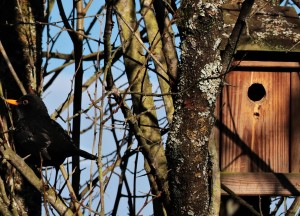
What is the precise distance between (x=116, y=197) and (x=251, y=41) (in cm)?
130

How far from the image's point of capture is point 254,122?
4480 millimetres

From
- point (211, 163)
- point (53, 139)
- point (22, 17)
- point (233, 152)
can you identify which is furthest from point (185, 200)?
point (22, 17)

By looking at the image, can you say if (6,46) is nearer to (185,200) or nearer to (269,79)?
(269,79)

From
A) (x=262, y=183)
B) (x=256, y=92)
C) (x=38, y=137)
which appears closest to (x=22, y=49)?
(x=38, y=137)

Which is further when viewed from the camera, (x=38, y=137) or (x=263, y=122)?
(x=38, y=137)

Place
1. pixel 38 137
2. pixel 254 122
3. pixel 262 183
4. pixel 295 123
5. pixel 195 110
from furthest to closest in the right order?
pixel 38 137
pixel 295 123
pixel 254 122
pixel 262 183
pixel 195 110

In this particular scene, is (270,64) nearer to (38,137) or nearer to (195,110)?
(195,110)

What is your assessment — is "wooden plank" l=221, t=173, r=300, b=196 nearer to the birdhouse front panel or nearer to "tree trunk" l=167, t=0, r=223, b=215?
the birdhouse front panel

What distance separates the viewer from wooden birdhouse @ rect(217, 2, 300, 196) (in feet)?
14.4

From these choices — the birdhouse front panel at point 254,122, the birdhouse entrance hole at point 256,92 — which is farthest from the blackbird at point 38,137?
the birdhouse entrance hole at point 256,92

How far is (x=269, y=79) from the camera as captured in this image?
449 cm

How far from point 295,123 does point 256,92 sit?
0.32 meters

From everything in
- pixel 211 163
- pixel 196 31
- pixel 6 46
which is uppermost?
pixel 6 46

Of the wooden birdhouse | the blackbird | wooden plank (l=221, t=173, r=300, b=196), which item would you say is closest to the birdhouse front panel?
the wooden birdhouse
